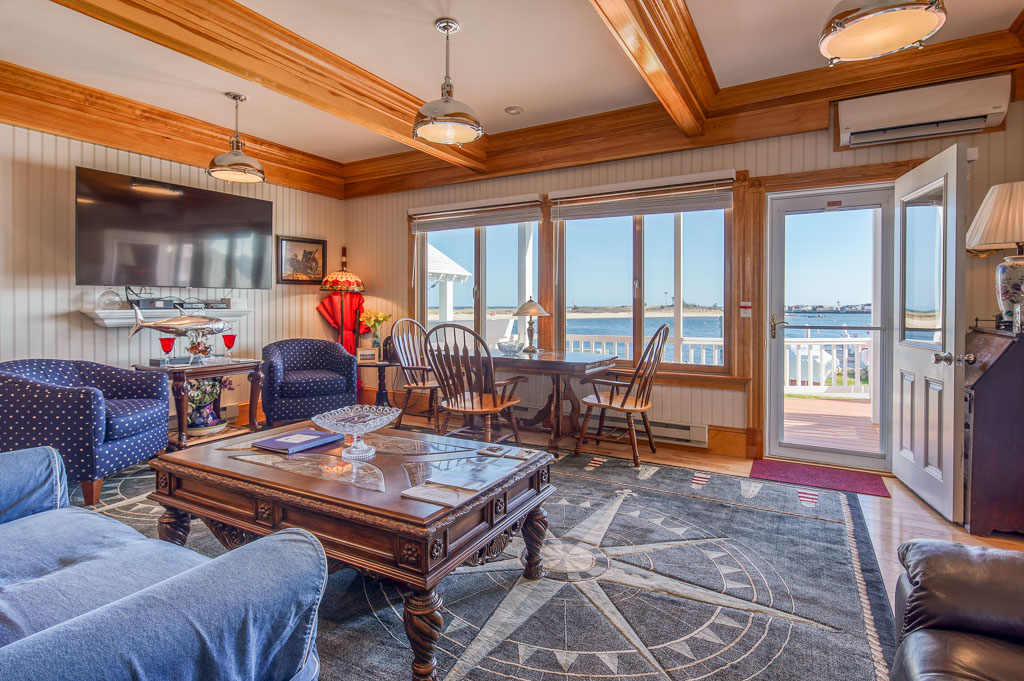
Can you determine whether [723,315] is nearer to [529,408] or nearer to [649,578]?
[529,408]

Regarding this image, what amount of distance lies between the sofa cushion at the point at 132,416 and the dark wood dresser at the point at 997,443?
4.63m

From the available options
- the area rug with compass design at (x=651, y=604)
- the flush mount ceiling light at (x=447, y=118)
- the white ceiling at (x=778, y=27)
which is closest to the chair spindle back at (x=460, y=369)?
the area rug with compass design at (x=651, y=604)

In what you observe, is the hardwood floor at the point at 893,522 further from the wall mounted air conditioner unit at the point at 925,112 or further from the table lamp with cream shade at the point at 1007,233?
the wall mounted air conditioner unit at the point at 925,112

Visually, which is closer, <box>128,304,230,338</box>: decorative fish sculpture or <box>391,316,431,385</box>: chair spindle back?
<box>128,304,230,338</box>: decorative fish sculpture

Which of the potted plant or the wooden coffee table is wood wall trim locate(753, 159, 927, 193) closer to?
the wooden coffee table

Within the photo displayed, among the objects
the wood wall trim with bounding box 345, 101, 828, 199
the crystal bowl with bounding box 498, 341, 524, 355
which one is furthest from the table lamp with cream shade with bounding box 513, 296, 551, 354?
the wood wall trim with bounding box 345, 101, 828, 199

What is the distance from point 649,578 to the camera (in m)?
2.13

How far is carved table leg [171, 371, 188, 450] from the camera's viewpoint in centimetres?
379

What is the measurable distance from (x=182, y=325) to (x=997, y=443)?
Result: 5.20m

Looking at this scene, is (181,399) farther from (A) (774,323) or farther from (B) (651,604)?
(A) (774,323)

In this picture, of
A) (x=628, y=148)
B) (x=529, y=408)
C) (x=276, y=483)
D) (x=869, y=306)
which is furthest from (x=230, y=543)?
(x=869, y=306)

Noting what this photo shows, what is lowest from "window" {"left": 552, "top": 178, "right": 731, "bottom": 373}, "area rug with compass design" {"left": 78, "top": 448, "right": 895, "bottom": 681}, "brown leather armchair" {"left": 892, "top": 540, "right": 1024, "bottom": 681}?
"area rug with compass design" {"left": 78, "top": 448, "right": 895, "bottom": 681}

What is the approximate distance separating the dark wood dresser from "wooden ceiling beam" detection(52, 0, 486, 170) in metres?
3.96

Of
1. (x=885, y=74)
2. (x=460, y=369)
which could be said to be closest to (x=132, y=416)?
(x=460, y=369)
